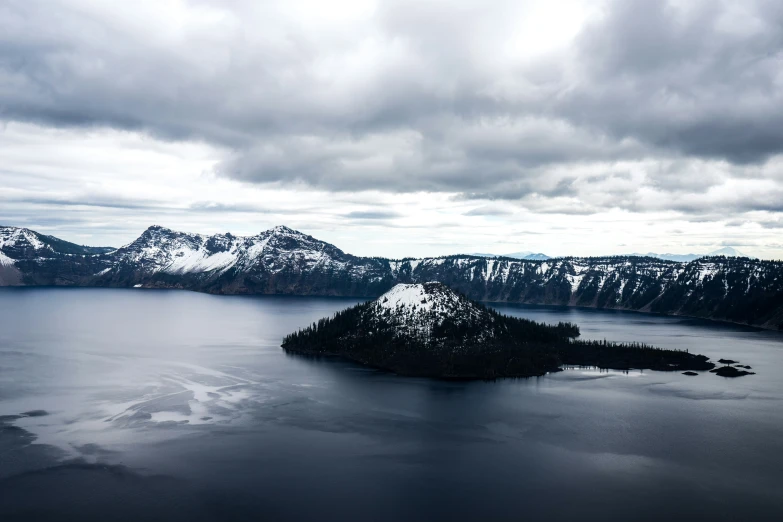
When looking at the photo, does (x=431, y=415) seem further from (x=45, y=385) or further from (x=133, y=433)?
(x=45, y=385)

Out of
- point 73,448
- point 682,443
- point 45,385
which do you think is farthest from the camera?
point 45,385

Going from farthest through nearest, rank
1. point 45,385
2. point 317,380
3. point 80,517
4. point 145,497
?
point 317,380 < point 45,385 < point 145,497 < point 80,517

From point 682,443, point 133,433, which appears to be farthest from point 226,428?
point 682,443

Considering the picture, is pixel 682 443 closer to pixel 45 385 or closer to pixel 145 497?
pixel 145 497

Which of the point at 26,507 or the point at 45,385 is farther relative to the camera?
the point at 45,385

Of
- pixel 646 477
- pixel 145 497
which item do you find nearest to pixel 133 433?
pixel 145 497

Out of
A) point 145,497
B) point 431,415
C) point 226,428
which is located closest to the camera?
point 145,497
